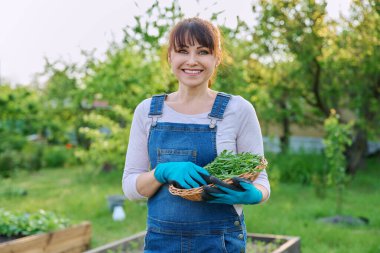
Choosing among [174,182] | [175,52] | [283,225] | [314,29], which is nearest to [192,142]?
[174,182]

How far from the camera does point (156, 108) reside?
7.20 feet

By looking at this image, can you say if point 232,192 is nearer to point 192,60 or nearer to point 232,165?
point 232,165

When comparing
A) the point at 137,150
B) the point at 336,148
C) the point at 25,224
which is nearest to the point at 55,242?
the point at 25,224

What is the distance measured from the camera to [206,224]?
6.86ft

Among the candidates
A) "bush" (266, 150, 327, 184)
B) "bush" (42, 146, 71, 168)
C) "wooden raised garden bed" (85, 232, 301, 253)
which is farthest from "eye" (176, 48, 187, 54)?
"bush" (42, 146, 71, 168)

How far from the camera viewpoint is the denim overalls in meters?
2.09

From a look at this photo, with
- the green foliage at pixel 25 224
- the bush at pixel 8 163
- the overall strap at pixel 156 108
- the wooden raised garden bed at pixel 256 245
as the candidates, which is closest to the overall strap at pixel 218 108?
the overall strap at pixel 156 108

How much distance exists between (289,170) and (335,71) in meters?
2.35

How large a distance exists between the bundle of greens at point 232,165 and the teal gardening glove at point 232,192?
0.05 metres

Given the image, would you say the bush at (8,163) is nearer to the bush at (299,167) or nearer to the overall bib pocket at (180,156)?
the bush at (299,167)

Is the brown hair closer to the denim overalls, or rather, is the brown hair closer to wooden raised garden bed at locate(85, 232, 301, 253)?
the denim overalls

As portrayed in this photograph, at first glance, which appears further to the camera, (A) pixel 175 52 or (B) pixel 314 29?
(B) pixel 314 29

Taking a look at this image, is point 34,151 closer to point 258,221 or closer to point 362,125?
point 362,125

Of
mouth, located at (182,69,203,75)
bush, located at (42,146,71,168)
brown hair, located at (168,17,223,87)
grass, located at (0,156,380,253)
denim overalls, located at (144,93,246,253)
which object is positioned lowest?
bush, located at (42,146,71,168)
